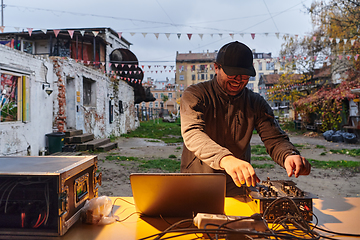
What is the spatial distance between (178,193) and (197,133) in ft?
1.54

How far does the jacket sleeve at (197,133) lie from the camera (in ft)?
5.19

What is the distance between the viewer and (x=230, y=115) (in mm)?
2182

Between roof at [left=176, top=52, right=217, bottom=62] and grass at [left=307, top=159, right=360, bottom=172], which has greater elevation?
roof at [left=176, top=52, right=217, bottom=62]

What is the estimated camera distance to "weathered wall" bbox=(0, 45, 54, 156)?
7325mm

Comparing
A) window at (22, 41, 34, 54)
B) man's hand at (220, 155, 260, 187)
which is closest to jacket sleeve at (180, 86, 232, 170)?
man's hand at (220, 155, 260, 187)

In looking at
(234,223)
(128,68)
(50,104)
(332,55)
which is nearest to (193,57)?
(128,68)

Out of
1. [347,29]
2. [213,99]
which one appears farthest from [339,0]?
[213,99]

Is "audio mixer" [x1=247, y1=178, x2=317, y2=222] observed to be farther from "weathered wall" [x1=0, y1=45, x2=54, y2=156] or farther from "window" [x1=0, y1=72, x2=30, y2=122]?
Answer: "window" [x1=0, y1=72, x2=30, y2=122]

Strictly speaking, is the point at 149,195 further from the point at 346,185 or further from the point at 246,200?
the point at 346,185

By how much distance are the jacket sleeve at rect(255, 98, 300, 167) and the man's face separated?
0.27 metres

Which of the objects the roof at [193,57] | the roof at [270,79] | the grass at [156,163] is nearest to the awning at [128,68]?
the grass at [156,163]

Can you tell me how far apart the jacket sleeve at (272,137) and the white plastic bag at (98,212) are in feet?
3.95

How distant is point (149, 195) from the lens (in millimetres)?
1501

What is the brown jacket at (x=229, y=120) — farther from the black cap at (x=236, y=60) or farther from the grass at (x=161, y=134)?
the grass at (x=161, y=134)
